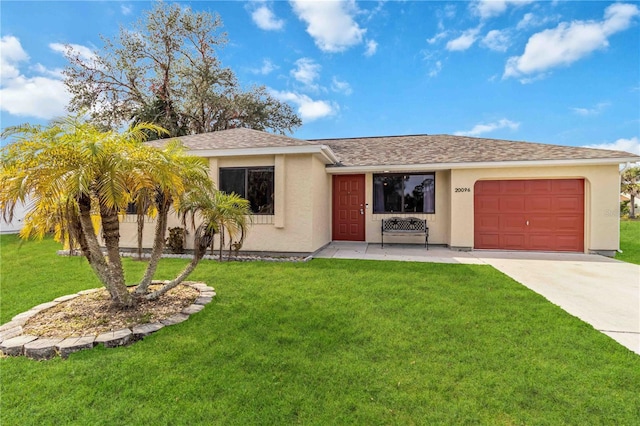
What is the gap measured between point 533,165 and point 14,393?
1125 centimetres

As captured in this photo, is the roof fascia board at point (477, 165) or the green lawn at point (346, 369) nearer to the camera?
the green lawn at point (346, 369)

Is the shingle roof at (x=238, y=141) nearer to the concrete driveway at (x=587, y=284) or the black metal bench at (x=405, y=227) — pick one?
the black metal bench at (x=405, y=227)

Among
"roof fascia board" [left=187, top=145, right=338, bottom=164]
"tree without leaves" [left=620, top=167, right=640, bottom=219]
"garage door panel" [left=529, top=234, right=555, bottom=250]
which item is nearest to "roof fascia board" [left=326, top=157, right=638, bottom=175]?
"roof fascia board" [left=187, top=145, right=338, bottom=164]

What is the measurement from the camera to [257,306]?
14.0 ft

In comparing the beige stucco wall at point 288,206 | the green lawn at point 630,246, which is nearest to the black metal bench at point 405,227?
the beige stucco wall at point 288,206

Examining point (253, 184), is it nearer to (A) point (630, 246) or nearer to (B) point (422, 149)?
(B) point (422, 149)

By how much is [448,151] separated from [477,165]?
1542mm

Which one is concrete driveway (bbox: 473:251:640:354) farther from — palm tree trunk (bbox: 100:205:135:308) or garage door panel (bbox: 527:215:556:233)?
palm tree trunk (bbox: 100:205:135:308)

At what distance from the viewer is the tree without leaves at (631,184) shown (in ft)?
73.2

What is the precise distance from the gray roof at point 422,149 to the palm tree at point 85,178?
4.40 metres

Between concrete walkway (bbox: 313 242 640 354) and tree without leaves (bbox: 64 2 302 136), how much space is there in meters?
15.6

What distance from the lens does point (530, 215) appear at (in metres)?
8.81

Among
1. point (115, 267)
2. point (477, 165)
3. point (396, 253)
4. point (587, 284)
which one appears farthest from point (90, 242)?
point (477, 165)

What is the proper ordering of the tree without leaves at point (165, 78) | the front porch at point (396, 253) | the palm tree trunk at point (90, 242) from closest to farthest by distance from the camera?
the palm tree trunk at point (90, 242) → the front porch at point (396, 253) → the tree without leaves at point (165, 78)
